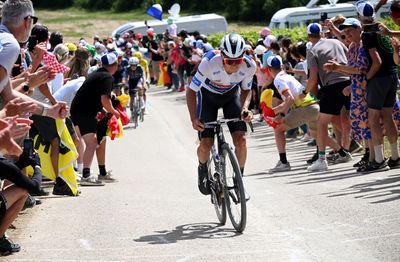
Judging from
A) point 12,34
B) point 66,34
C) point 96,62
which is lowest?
point 66,34

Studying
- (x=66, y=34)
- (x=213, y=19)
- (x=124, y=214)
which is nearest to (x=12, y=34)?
(x=124, y=214)

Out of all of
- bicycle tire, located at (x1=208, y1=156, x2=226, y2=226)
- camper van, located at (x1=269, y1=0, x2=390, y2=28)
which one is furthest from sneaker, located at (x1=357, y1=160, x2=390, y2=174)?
camper van, located at (x1=269, y1=0, x2=390, y2=28)

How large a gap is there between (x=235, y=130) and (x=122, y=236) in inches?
69.2

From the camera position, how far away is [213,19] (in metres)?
52.3

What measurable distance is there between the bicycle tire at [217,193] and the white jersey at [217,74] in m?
0.79

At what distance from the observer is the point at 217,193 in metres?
10.3

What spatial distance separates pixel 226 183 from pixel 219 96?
118cm

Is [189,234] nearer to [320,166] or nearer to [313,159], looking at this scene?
[320,166]

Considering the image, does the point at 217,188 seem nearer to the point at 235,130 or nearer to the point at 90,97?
the point at 235,130

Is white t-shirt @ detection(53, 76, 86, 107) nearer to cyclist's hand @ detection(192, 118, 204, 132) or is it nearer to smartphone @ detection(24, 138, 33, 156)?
cyclist's hand @ detection(192, 118, 204, 132)

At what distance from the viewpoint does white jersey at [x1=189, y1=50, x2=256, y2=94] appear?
1046 cm

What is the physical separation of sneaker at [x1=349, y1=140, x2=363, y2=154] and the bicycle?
19.1ft

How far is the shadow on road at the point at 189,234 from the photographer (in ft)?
30.8

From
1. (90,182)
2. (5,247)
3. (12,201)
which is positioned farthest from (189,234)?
(90,182)
